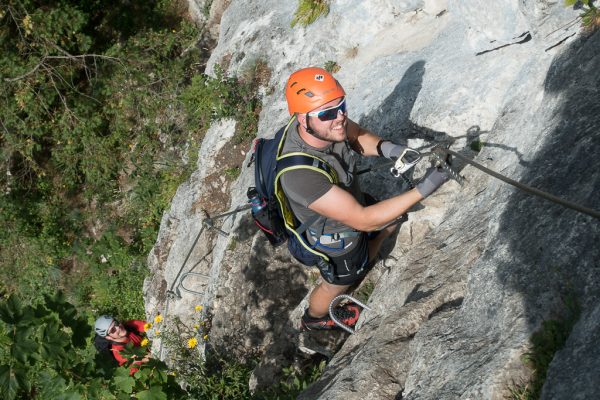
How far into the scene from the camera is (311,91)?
181 inches

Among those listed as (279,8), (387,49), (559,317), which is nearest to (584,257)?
(559,317)

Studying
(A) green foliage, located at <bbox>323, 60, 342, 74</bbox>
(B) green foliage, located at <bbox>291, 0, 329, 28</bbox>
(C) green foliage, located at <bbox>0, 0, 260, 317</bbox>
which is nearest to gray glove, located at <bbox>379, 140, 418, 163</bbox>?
(A) green foliage, located at <bbox>323, 60, 342, 74</bbox>

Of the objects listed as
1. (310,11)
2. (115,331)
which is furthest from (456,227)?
(115,331)

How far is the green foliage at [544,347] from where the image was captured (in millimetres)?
3217

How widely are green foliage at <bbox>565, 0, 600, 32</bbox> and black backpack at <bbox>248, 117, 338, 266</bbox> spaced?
7.77 ft

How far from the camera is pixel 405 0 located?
25.9 feet

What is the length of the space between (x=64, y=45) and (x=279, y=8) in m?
6.09

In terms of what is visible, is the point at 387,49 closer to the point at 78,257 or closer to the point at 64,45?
the point at 64,45

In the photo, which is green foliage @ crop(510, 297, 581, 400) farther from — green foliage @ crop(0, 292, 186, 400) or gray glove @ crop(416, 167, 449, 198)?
green foliage @ crop(0, 292, 186, 400)

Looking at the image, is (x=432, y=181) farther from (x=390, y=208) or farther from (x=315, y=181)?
Answer: (x=315, y=181)

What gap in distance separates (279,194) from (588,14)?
2869mm

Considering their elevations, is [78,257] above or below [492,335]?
below

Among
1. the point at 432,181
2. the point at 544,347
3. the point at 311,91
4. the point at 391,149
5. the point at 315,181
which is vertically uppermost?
the point at 311,91

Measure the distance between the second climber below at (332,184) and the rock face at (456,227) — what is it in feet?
1.79
